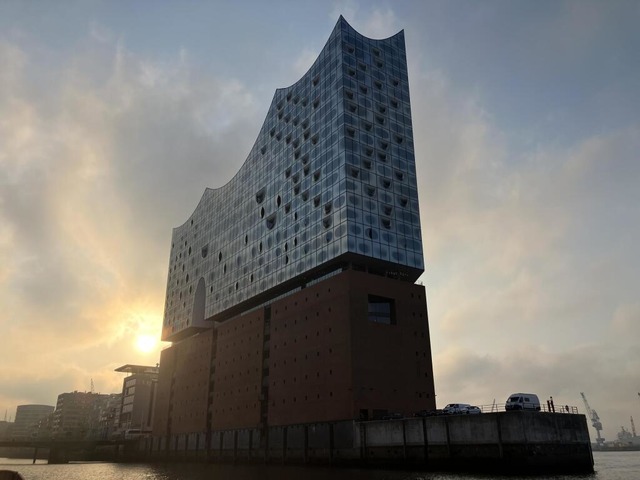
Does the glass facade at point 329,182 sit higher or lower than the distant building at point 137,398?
higher

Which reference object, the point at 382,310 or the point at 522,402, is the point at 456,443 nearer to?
the point at 522,402

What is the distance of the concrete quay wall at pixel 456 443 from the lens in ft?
154

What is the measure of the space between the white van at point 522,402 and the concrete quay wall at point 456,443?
7.85 feet

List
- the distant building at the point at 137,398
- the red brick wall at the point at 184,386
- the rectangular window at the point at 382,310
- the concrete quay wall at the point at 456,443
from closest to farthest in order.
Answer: the concrete quay wall at the point at 456,443
the rectangular window at the point at 382,310
the red brick wall at the point at 184,386
the distant building at the point at 137,398

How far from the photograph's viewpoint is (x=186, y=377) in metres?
115

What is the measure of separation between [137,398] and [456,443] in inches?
6043

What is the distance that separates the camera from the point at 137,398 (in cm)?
17788

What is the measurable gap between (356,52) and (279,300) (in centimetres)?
4545

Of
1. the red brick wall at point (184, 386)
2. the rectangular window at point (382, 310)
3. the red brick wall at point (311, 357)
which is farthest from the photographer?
the red brick wall at point (184, 386)

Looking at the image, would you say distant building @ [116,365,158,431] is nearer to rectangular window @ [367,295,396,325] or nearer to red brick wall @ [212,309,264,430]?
red brick wall @ [212,309,264,430]

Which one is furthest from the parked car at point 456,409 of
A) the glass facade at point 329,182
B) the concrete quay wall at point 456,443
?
the glass facade at point 329,182

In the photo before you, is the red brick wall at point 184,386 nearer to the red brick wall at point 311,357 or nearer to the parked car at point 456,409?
the red brick wall at point 311,357

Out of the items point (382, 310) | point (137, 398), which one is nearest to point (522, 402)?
point (382, 310)

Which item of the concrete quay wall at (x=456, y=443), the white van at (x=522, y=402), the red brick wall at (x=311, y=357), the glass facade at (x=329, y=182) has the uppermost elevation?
the glass facade at (x=329, y=182)
